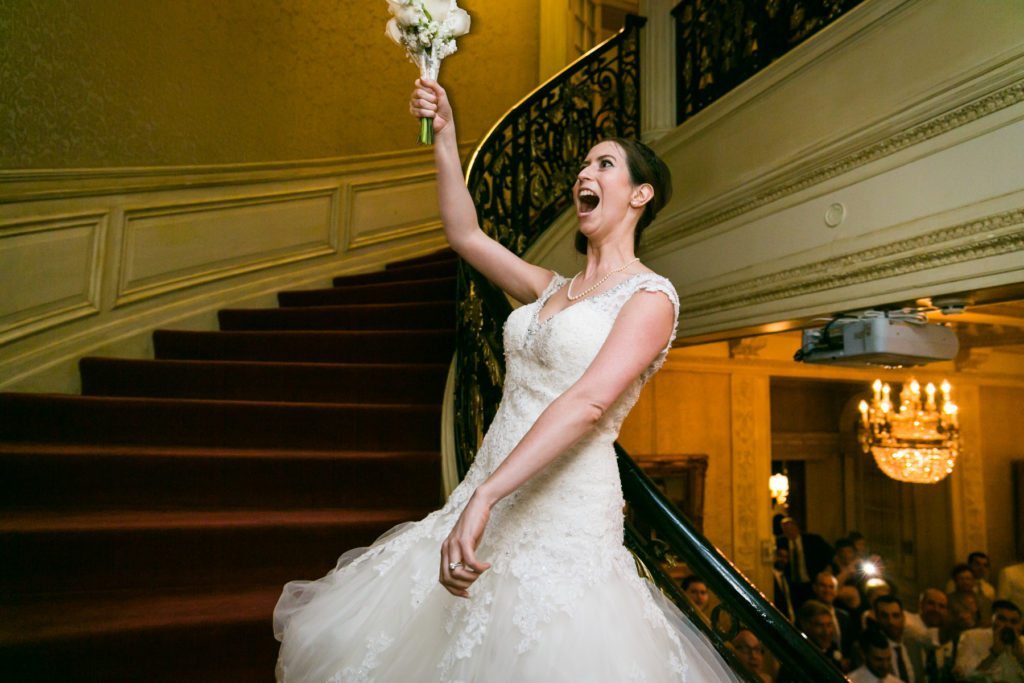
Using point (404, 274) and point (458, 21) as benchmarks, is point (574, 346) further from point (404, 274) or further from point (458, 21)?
point (404, 274)

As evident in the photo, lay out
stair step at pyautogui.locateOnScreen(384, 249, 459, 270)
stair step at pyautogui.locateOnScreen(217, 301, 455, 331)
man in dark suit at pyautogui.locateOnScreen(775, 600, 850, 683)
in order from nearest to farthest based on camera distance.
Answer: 1. stair step at pyautogui.locateOnScreen(217, 301, 455, 331)
2. man in dark suit at pyautogui.locateOnScreen(775, 600, 850, 683)
3. stair step at pyautogui.locateOnScreen(384, 249, 459, 270)

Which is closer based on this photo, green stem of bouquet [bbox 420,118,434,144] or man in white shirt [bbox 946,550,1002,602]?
green stem of bouquet [bbox 420,118,434,144]

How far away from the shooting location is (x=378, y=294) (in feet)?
15.3

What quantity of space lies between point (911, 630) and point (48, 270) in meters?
6.80

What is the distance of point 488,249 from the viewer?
1.76 m

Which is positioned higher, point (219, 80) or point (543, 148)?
point (219, 80)

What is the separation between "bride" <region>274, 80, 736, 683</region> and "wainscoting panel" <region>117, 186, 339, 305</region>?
331 centimetres

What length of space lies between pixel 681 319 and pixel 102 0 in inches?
158

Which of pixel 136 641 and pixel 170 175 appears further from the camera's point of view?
pixel 170 175

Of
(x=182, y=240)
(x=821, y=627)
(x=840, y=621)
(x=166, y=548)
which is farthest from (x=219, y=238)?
(x=840, y=621)

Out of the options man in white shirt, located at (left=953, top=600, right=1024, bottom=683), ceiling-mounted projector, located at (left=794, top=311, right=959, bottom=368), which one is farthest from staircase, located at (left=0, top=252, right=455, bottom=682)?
man in white shirt, located at (left=953, top=600, right=1024, bottom=683)

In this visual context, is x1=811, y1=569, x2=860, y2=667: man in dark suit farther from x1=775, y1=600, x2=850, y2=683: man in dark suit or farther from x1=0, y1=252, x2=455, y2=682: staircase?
x1=0, y1=252, x2=455, y2=682: staircase

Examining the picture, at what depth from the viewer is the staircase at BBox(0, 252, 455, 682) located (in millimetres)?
1863

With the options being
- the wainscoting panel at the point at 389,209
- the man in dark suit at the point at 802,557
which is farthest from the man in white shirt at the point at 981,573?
the wainscoting panel at the point at 389,209
